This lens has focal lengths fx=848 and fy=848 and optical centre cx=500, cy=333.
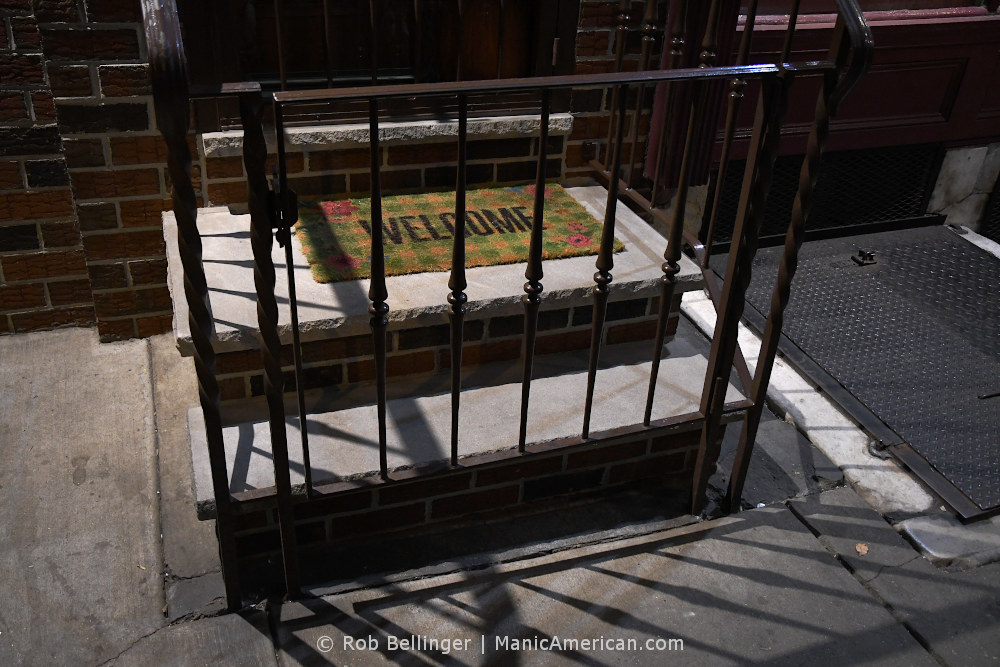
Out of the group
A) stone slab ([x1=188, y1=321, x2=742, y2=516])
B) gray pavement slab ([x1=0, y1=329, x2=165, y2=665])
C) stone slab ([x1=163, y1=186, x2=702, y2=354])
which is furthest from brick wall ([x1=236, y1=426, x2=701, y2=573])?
stone slab ([x1=163, y1=186, x2=702, y2=354])

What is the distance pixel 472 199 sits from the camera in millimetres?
2811

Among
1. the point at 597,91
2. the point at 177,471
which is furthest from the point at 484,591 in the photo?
the point at 597,91

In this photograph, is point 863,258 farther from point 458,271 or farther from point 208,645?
point 208,645

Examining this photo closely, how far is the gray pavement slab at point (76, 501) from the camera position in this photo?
1.80 metres

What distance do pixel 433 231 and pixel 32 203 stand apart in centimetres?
127

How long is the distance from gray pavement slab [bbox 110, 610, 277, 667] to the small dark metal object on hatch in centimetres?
282

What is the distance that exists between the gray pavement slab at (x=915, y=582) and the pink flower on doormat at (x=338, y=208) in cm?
155

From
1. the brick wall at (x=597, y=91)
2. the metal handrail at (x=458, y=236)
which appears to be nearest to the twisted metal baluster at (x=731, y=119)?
the metal handrail at (x=458, y=236)

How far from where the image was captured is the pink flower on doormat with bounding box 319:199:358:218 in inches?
103

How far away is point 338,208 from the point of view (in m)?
2.65

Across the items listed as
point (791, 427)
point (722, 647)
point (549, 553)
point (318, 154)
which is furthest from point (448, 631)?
point (318, 154)

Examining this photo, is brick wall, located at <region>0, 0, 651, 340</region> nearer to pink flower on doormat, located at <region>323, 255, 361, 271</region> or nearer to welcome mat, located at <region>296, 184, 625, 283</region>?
welcome mat, located at <region>296, 184, 625, 283</region>

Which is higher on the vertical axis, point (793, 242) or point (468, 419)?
point (793, 242)

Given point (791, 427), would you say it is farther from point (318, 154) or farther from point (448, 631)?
point (318, 154)
